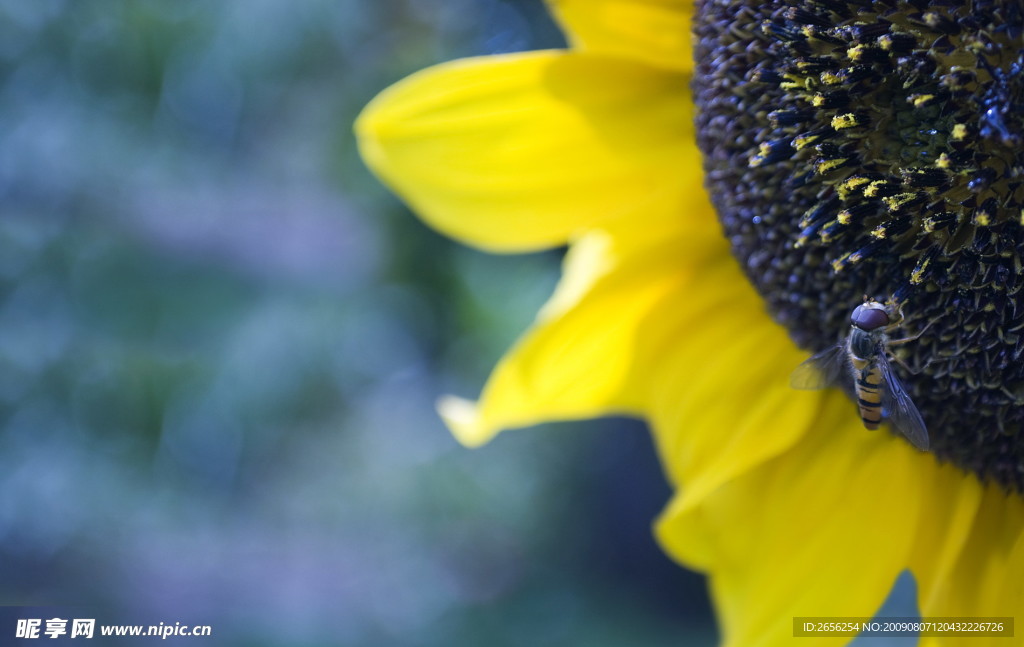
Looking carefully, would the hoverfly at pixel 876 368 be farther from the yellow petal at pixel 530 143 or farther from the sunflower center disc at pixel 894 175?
the yellow petal at pixel 530 143

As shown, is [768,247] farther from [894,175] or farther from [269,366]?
[269,366]

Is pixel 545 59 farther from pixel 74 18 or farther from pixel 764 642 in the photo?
pixel 74 18

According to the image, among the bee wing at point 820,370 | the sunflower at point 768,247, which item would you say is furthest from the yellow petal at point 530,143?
the bee wing at point 820,370

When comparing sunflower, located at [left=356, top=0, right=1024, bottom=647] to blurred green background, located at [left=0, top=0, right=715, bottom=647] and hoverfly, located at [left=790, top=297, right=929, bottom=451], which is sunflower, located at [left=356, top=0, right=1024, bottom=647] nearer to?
hoverfly, located at [left=790, top=297, right=929, bottom=451]

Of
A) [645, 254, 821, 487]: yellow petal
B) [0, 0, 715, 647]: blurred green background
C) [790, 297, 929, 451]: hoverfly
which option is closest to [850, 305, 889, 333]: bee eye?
[790, 297, 929, 451]: hoverfly

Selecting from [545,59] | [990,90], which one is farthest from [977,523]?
[545,59]
